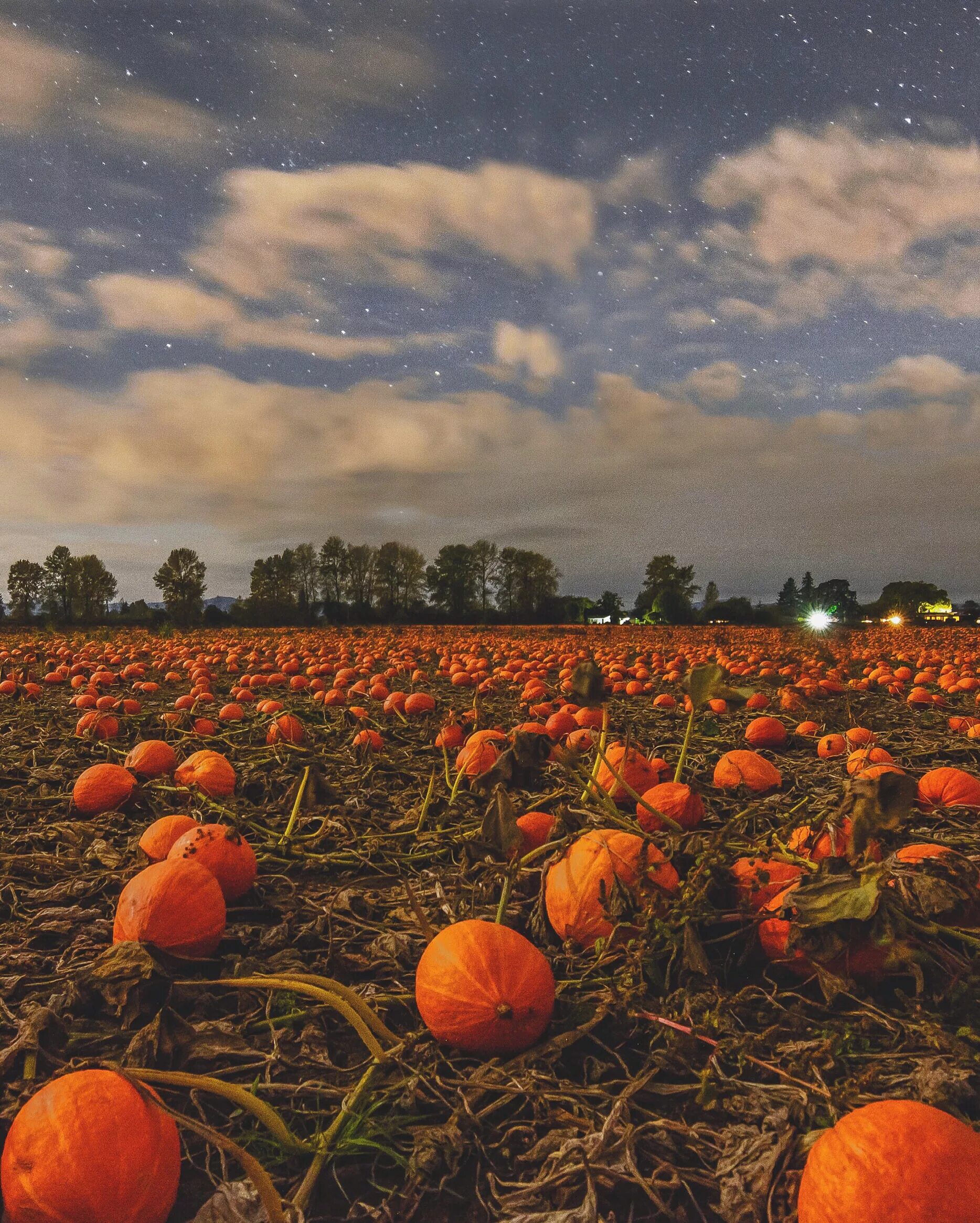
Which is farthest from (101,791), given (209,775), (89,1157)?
(89,1157)

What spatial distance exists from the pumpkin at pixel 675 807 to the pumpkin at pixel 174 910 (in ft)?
4.99

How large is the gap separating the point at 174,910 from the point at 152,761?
2254 millimetres

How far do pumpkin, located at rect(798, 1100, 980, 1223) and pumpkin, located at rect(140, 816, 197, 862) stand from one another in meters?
2.45

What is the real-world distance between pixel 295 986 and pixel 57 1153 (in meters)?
0.50

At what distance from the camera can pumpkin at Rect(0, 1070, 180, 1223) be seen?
4.41 ft

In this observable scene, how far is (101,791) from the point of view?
3.95 m

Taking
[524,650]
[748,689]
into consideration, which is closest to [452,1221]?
[748,689]

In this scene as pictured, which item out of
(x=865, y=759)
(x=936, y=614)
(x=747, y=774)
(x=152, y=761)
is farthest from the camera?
(x=936, y=614)

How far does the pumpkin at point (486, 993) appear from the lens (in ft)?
6.20

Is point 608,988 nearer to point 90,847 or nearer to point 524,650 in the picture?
point 90,847

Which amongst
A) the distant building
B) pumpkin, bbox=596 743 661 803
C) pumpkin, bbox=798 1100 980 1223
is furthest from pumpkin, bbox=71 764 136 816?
the distant building

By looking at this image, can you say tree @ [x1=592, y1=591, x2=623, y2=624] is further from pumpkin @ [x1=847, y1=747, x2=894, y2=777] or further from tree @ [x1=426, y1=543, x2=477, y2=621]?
pumpkin @ [x1=847, y1=747, x2=894, y2=777]

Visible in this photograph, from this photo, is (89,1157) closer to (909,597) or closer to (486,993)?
(486,993)

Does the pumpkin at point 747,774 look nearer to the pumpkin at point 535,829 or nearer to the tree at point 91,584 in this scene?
the pumpkin at point 535,829
